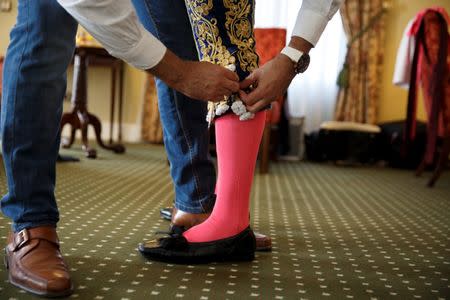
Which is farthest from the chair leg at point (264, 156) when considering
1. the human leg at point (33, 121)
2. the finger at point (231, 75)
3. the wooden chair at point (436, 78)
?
the human leg at point (33, 121)

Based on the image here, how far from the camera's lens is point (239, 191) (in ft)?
3.36

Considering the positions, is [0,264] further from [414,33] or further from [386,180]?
[414,33]

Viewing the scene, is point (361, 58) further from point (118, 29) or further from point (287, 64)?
point (118, 29)

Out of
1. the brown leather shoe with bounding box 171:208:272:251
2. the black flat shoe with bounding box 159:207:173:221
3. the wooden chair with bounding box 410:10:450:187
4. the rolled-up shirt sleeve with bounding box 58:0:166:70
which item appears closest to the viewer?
the rolled-up shirt sleeve with bounding box 58:0:166:70

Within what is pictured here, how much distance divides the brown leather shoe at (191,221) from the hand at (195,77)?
365 mm

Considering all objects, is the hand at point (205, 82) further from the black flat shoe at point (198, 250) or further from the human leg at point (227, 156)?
the black flat shoe at point (198, 250)

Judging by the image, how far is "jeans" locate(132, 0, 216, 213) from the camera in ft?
3.83

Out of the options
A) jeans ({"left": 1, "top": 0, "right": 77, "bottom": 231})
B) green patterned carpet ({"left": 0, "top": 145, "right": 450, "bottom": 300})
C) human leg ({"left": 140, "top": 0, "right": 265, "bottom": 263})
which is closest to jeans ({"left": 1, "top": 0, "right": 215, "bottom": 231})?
jeans ({"left": 1, "top": 0, "right": 77, "bottom": 231})

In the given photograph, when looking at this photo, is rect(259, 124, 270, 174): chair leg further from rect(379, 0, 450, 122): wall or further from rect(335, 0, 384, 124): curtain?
rect(379, 0, 450, 122): wall

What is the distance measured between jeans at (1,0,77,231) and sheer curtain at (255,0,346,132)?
3.47 metres

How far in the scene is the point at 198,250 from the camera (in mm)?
1008

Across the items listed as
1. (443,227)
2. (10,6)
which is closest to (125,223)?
(443,227)

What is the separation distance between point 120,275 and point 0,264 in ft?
0.68

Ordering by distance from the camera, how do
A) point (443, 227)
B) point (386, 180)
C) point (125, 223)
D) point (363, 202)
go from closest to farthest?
point (125, 223) < point (443, 227) < point (363, 202) < point (386, 180)
